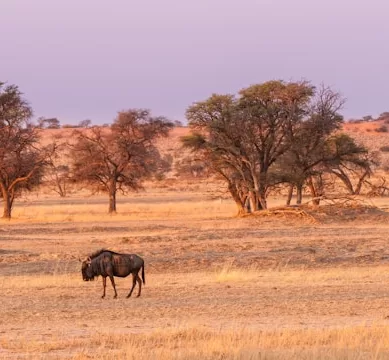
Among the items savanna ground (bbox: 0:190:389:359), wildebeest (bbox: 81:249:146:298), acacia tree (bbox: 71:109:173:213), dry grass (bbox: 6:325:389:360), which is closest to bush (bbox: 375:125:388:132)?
acacia tree (bbox: 71:109:173:213)

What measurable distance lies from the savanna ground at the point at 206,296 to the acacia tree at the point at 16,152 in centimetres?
845

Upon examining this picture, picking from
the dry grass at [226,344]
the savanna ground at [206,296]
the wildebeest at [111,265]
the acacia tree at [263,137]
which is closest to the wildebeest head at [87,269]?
the wildebeest at [111,265]

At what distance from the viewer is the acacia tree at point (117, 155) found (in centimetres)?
5159

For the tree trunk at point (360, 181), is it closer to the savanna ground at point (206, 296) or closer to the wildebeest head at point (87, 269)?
the savanna ground at point (206, 296)

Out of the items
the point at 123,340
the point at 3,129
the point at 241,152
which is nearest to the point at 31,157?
the point at 3,129

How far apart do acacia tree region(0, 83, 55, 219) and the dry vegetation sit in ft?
24.2

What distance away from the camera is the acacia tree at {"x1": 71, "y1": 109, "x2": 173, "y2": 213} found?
169 ft

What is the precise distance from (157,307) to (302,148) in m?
31.9

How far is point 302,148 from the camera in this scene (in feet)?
157

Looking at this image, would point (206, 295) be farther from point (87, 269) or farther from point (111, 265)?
point (87, 269)

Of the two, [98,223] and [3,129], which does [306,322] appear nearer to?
[98,223]

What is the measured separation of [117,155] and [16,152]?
6992 millimetres

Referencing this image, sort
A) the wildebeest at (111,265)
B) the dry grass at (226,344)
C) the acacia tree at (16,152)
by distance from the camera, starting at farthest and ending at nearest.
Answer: the acacia tree at (16,152) < the wildebeest at (111,265) < the dry grass at (226,344)

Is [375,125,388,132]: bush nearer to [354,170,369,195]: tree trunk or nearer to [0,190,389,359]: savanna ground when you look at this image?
[354,170,369,195]: tree trunk
